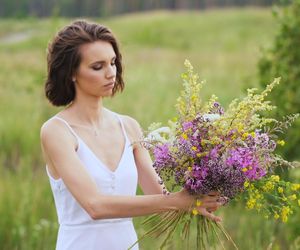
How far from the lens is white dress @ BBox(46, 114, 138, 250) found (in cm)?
290

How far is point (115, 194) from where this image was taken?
2.92 metres

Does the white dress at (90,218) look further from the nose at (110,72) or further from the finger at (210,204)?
the finger at (210,204)

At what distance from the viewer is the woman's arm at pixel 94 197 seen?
8.90 ft

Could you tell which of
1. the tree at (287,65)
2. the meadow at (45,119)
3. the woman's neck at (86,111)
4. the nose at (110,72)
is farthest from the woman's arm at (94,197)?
the tree at (287,65)

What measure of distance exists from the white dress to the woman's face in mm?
171

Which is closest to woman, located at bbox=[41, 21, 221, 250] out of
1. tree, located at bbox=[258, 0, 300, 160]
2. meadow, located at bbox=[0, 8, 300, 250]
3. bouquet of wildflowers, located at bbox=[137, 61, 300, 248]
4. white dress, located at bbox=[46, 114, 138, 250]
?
white dress, located at bbox=[46, 114, 138, 250]

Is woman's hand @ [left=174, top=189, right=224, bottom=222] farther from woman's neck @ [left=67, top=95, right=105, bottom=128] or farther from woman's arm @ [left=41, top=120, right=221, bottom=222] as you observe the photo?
woman's neck @ [left=67, top=95, right=105, bottom=128]

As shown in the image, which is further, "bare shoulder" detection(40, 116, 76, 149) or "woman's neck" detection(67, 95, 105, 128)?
"woman's neck" detection(67, 95, 105, 128)

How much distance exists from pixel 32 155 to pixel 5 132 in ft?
2.36

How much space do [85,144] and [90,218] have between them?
268 mm

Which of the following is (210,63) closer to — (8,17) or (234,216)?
(234,216)

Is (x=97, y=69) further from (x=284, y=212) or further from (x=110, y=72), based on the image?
(x=284, y=212)

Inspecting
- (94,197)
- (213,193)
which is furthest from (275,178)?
(94,197)

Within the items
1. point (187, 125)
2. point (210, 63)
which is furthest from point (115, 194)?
point (210, 63)
